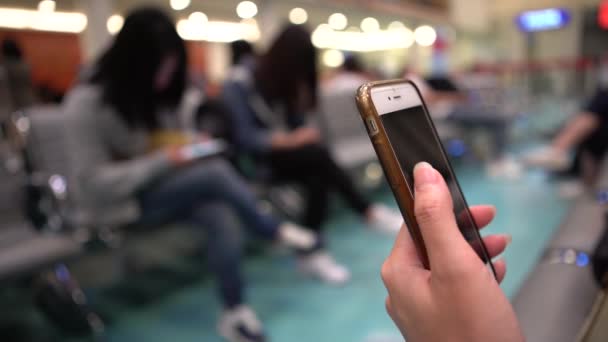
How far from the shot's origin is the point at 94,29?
3625mm

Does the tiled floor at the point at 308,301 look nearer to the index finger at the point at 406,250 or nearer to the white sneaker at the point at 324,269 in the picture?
the white sneaker at the point at 324,269

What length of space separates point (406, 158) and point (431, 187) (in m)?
0.08

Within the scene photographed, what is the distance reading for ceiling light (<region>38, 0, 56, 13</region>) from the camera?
10.3ft

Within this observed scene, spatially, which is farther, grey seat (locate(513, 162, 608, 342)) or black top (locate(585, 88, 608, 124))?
black top (locate(585, 88, 608, 124))

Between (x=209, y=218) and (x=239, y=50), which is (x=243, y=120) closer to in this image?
(x=209, y=218)

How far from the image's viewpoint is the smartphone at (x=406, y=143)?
0.47 metres

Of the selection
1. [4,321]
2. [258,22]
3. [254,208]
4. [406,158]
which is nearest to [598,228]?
[406,158]

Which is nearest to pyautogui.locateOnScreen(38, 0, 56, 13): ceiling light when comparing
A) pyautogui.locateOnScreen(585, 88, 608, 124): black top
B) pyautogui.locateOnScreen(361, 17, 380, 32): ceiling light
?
pyautogui.locateOnScreen(585, 88, 608, 124): black top

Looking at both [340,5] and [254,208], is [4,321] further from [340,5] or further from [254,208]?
[340,5]

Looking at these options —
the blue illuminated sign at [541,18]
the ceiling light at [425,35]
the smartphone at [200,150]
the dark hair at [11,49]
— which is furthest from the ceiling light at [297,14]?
the blue illuminated sign at [541,18]

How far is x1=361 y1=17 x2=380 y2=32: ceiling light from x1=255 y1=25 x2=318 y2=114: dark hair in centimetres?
686

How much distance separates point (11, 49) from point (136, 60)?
5.06 ft

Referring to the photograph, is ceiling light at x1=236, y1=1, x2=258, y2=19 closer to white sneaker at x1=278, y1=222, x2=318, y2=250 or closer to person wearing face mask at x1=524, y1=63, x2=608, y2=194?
person wearing face mask at x1=524, y1=63, x2=608, y2=194

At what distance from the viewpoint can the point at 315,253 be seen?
217cm
